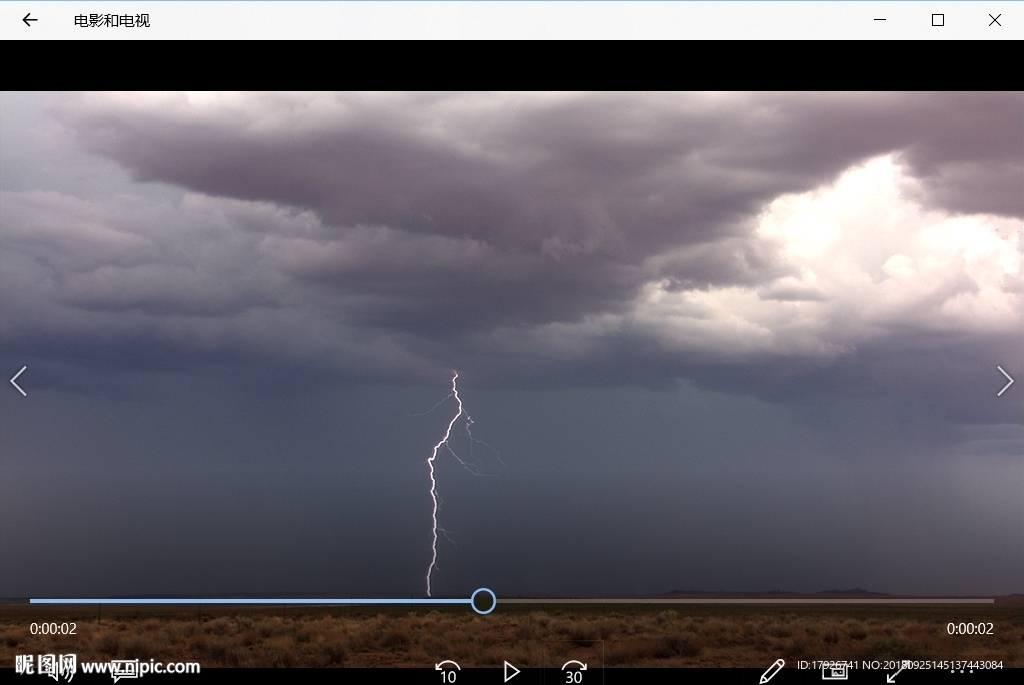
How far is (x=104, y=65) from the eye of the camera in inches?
341

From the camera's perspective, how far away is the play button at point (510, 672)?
898cm

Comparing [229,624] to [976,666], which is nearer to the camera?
[976,666]

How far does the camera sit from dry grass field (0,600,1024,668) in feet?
30.7

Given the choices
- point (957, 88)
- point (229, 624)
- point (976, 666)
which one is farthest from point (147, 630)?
point (957, 88)

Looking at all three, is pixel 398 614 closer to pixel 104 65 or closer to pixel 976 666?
pixel 976 666

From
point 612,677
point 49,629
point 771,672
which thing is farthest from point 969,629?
point 49,629

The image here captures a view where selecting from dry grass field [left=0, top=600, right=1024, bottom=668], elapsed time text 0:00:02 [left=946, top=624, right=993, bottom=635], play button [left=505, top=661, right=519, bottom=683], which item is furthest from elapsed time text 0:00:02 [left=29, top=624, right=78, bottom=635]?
elapsed time text 0:00:02 [left=946, top=624, right=993, bottom=635]

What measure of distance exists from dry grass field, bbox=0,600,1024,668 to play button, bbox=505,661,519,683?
443 mm

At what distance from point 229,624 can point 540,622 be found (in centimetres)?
518

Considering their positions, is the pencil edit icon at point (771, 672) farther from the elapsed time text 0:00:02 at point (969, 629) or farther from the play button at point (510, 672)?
the play button at point (510, 672)

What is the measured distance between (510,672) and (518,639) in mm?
1825

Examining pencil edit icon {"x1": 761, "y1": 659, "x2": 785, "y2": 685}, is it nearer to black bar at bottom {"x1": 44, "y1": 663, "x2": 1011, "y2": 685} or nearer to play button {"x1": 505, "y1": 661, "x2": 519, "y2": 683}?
black bar at bottom {"x1": 44, "y1": 663, "x2": 1011, "y2": 685}

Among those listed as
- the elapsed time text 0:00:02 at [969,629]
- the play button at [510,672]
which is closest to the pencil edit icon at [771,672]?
the elapsed time text 0:00:02 at [969,629]

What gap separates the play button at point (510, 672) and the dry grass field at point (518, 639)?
443mm
